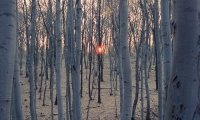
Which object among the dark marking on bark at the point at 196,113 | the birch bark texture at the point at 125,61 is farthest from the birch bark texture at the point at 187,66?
the birch bark texture at the point at 125,61

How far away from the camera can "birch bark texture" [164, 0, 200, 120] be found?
2018 mm

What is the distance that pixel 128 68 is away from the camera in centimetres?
554

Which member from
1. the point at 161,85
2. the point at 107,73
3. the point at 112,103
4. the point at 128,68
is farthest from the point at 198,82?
the point at 107,73

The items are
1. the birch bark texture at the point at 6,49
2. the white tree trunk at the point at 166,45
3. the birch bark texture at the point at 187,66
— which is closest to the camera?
the birch bark texture at the point at 187,66

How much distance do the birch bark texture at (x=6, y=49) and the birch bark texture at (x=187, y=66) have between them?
117cm

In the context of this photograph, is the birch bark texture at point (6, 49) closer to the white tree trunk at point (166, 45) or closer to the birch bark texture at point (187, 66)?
the birch bark texture at point (187, 66)

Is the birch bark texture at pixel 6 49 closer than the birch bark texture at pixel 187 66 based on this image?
No

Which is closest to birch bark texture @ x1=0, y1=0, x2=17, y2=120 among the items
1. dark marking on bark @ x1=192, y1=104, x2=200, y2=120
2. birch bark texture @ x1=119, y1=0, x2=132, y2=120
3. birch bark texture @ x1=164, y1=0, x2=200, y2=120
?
birch bark texture @ x1=164, y1=0, x2=200, y2=120

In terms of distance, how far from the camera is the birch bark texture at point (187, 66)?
2.02 meters

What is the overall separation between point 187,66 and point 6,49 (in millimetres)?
1267

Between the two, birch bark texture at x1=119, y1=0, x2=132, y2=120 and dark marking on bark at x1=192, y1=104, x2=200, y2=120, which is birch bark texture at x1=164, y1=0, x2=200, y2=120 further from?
birch bark texture at x1=119, y1=0, x2=132, y2=120

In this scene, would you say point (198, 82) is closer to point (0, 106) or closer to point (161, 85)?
point (0, 106)

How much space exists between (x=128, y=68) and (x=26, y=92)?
1932 centimetres

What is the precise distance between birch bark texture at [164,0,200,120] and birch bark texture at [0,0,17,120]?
1.17 meters
